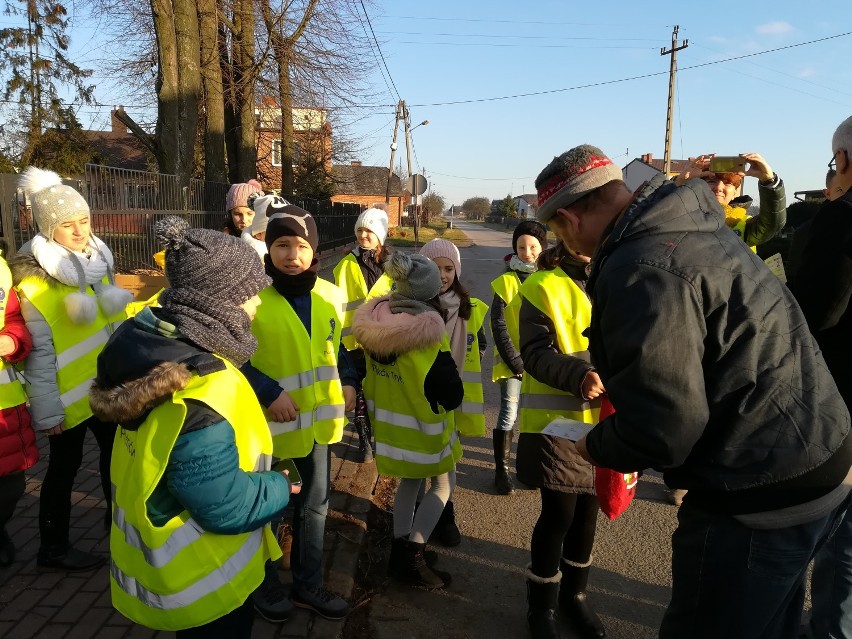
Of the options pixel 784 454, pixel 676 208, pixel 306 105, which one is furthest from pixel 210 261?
pixel 306 105

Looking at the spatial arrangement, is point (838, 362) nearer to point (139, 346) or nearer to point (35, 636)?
point (139, 346)

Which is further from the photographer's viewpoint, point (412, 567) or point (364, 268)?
point (364, 268)

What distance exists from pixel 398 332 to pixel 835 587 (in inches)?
81.5

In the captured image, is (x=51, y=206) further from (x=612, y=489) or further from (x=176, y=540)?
(x=612, y=489)

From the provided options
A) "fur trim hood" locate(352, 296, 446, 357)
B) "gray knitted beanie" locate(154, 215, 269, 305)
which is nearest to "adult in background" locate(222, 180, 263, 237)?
"fur trim hood" locate(352, 296, 446, 357)

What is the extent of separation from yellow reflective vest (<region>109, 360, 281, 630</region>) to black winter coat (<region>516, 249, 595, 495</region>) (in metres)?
1.23

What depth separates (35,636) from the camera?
2.68 meters

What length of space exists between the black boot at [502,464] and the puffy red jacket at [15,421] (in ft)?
9.44

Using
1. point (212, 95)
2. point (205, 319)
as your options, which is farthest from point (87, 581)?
point (212, 95)

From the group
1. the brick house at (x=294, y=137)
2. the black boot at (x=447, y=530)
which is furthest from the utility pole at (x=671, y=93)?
the black boot at (x=447, y=530)

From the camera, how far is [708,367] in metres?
1.53

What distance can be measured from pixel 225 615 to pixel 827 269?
2.39 m

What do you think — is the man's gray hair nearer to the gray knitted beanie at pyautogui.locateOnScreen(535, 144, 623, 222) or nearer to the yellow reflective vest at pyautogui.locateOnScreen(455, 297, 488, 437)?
the gray knitted beanie at pyautogui.locateOnScreen(535, 144, 623, 222)

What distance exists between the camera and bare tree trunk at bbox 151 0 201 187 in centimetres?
922
